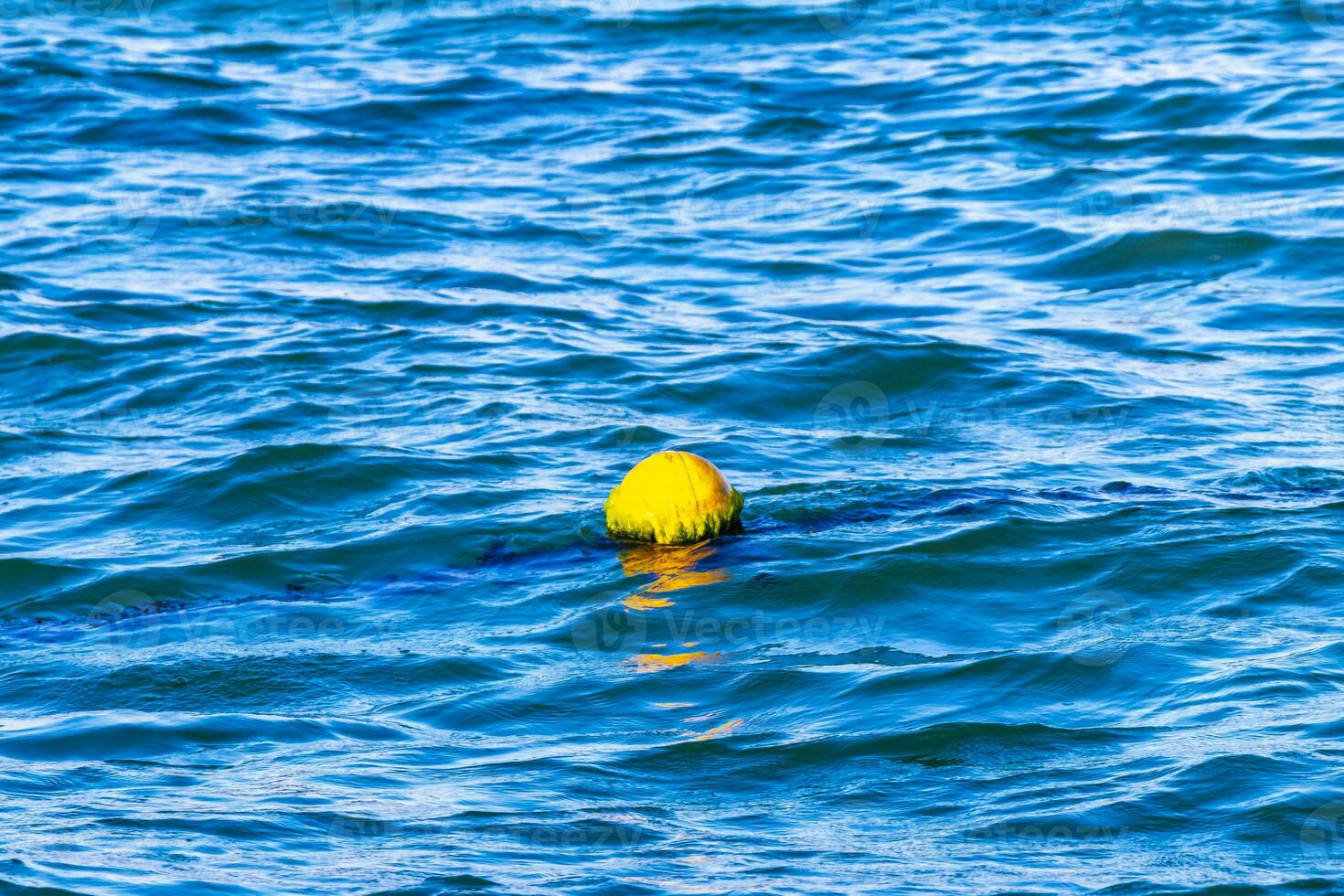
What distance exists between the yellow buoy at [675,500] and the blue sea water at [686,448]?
142 mm

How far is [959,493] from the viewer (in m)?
8.98

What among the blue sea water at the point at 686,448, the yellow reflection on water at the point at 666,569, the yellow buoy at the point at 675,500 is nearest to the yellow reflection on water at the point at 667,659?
the blue sea water at the point at 686,448

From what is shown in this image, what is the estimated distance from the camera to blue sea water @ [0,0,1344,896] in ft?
18.5

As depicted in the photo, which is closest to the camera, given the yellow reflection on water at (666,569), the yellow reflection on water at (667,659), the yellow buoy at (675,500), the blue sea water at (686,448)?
the blue sea water at (686,448)

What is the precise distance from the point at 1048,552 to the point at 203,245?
8285 millimetres

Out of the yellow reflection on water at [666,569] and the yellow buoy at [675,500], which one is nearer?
the yellow reflection on water at [666,569]

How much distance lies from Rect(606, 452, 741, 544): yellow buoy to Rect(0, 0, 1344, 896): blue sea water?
0.47 ft

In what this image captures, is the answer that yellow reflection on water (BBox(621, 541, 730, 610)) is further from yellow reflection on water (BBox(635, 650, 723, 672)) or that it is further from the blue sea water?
yellow reflection on water (BBox(635, 650, 723, 672))

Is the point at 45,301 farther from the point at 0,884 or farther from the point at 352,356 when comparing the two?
the point at 0,884

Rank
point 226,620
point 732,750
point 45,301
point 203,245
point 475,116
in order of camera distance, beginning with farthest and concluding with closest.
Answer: point 475,116 → point 203,245 → point 45,301 → point 226,620 → point 732,750

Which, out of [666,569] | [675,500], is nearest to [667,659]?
[666,569]

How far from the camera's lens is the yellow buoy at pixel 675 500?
26.8 feet

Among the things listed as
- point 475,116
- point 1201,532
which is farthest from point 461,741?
point 475,116

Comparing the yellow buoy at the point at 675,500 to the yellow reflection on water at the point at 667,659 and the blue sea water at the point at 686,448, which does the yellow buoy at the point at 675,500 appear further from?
the yellow reflection on water at the point at 667,659
